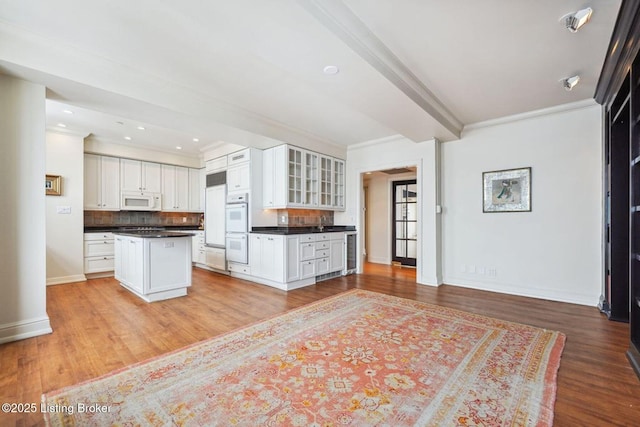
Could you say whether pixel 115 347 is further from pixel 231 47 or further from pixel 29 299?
pixel 231 47

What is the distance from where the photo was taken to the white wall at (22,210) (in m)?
2.58

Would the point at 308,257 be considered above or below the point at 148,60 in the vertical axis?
below

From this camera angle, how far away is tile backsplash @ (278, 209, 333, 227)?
5.77m

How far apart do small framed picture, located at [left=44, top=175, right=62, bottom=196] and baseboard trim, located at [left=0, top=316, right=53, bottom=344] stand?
315 cm

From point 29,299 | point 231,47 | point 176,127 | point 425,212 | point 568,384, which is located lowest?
point 568,384

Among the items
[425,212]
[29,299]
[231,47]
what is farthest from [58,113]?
[425,212]

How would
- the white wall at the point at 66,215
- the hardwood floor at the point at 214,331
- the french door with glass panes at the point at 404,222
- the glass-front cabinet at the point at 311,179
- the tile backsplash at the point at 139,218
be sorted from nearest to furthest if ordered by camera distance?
the hardwood floor at the point at 214,331, the white wall at the point at 66,215, the glass-front cabinet at the point at 311,179, the tile backsplash at the point at 139,218, the french door with glass panes at the point at 404,222

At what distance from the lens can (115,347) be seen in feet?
8.20

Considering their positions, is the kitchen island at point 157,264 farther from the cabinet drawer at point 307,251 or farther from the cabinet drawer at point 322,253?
the cabinet drawer at point 322,253

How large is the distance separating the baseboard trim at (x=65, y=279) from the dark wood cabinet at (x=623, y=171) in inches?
286

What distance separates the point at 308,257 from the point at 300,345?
2.48 m

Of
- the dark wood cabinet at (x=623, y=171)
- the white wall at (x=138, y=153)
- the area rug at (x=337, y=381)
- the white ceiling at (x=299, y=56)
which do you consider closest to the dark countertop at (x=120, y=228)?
the white wall at (x=138, y=153)

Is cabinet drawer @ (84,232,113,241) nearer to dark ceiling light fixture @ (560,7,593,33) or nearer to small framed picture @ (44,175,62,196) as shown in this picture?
small framed picture @ (44,175,62,196)

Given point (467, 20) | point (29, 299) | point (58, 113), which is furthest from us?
point (58, 113)
